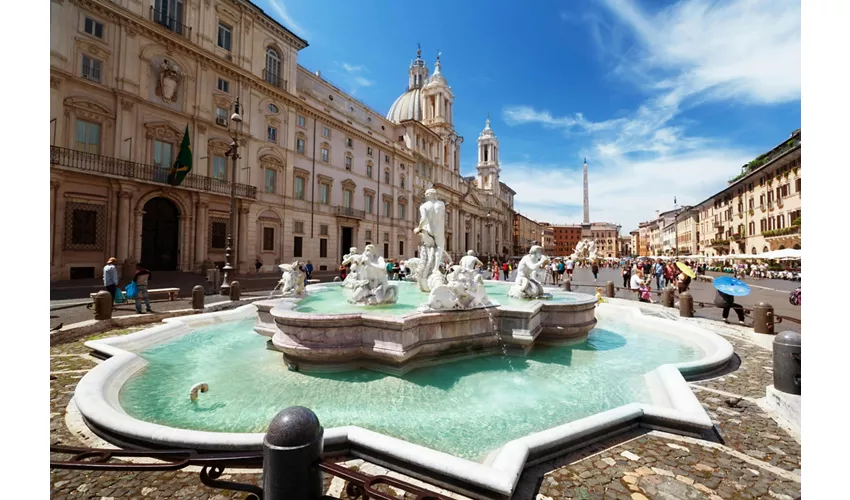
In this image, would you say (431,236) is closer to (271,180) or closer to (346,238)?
(271,180)

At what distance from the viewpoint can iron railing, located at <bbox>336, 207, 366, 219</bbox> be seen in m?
29.7

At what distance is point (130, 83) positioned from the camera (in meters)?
16.9

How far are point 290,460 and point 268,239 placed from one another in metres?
24.5

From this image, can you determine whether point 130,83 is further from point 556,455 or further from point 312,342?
point 556,455

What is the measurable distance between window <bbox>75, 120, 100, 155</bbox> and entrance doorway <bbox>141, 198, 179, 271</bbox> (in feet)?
10.5

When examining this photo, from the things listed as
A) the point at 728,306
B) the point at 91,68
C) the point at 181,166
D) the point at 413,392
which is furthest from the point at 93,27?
the point at 728,306

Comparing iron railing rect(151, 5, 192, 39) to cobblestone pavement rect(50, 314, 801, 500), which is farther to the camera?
iron railing rect(151, 5, 192, 39)

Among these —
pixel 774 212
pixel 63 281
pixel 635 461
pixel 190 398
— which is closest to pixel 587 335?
pixel 635 461

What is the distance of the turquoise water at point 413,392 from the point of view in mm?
3164

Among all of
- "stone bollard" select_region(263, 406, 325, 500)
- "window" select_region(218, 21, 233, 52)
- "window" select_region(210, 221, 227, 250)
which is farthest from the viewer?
"window" select_region(218, 21, 233, 52)

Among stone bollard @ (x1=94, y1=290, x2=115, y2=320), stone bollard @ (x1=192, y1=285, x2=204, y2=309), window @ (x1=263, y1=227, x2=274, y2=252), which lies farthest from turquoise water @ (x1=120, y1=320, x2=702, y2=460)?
window @ (x1=263, y1=227, x2=274, y2=252)

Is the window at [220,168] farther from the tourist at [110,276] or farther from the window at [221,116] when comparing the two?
the tourist at [110,276]

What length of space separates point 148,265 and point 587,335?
21.3 m

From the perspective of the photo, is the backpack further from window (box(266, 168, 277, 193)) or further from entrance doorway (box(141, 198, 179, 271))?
entrance doorway (box(141, 198, 179, 271))
